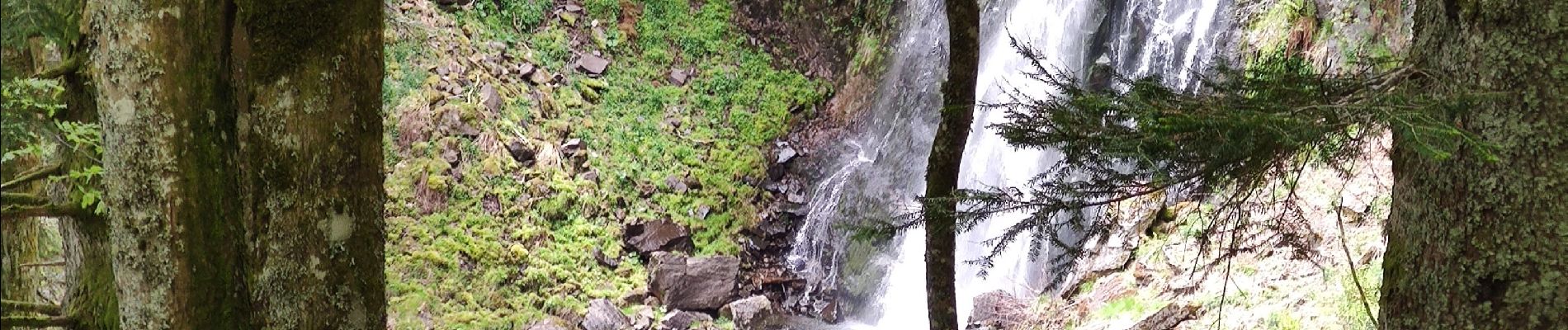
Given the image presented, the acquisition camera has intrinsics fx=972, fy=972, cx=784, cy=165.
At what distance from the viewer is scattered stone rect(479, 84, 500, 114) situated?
934cm

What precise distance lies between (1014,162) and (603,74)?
468cm

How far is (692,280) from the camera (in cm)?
826

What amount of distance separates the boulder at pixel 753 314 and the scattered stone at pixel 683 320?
20 cm

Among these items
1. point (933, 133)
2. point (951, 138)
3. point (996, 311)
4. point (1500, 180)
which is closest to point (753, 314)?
point (996, 311)

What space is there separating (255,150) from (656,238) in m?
6.67

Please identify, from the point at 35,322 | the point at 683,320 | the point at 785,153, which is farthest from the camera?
the point at 785,153

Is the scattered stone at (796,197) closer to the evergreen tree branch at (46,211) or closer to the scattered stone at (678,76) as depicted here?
the scattered stone at (678,76)

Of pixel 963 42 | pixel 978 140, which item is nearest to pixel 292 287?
pixel 963 42

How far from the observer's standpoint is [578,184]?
9164 millimetres

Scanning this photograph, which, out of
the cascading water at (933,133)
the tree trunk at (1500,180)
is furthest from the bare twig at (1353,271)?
the cascading water at (933,133)

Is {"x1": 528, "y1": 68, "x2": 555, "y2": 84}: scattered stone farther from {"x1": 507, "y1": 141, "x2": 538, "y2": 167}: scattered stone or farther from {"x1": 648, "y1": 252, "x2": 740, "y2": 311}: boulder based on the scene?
{"x1": 648, "y1": 252, "x2": 740, "y2": 311}: boulder

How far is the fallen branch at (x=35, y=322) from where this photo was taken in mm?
2586

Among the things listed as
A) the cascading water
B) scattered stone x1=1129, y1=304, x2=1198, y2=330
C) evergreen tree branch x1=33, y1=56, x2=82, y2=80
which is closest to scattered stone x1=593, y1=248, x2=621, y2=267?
the cascading water

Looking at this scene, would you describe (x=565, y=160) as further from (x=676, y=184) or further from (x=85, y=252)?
(x=85, y=252)
